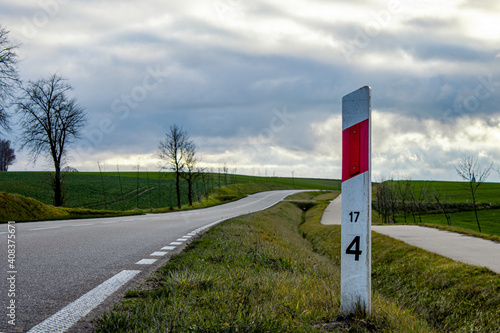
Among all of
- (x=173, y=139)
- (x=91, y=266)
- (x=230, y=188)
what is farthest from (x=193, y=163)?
(x=91, y=266)

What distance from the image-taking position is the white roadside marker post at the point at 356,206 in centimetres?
347

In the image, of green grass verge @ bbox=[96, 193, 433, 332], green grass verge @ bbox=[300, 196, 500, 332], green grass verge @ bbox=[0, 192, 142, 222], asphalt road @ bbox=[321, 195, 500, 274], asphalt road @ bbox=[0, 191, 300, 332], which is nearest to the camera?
green grass verge @ bbox=[96, 193, 433, 332]

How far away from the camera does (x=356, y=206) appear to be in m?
3.50

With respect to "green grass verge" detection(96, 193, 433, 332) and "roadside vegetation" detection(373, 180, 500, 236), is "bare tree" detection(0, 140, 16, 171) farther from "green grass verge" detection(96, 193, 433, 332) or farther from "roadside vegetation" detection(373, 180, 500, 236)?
"green grass verge" detection(96, 193, 433, 332)

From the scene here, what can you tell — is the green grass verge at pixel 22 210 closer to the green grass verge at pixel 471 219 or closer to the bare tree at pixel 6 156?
the green grass verge at pixel 471 219

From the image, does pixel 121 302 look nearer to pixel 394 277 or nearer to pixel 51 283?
pixel 51 283

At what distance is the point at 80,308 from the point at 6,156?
121279 millimetres

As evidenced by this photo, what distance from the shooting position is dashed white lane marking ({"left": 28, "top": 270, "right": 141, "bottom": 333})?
136 inches

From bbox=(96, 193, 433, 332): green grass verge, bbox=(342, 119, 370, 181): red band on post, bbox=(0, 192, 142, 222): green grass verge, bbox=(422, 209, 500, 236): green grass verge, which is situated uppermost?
bbox=(342, 119, 370, 181): red band on post

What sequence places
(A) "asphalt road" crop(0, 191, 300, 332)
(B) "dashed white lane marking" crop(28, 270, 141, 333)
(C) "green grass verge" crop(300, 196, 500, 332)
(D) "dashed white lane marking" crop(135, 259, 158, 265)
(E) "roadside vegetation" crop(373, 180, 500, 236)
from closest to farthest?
(B) "dashed white lane marking" crop(28, 270, 141, 333)
(A) "asphalt road" crop(0, 191, 300, 332)
(C) "green grass verge" crop(300, 196, 500, 332)
(D) "dashed white lane marking" crop(135, 259, 158, 265)
(E) "roadside vegetation" crop(373, 180, 500, 236)

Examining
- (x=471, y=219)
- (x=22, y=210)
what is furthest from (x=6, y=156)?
(x=471, y=219)

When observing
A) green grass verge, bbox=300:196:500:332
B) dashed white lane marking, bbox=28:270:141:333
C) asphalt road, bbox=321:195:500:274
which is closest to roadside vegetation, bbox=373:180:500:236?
asphalt road, bbox=321:195:500:274

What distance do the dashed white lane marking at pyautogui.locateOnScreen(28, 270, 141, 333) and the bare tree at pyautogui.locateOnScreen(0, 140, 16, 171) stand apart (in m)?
115

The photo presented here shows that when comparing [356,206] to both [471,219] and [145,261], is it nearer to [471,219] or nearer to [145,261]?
[145,261]
